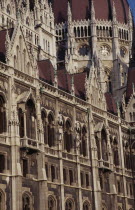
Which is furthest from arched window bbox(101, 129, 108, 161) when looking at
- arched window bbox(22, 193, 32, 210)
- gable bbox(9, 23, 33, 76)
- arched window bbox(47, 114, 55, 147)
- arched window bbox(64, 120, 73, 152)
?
arched window bbox(22, 193, 32, 210)

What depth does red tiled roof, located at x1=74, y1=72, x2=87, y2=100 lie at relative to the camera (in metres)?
59.6

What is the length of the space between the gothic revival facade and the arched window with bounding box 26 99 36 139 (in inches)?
3.6

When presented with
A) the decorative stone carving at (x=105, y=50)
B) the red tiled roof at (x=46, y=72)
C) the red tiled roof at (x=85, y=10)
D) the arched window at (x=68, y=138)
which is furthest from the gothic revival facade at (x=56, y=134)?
the red tiled roof at (x=85, y=10)

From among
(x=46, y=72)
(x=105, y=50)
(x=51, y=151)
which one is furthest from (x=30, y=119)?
(x=105, y=50)

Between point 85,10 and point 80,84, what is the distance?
4876cm

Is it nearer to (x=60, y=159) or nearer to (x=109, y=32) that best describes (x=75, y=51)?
(x=109, y=32)

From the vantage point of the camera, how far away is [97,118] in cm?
5969

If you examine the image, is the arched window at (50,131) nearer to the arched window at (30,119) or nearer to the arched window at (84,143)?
the arched window at (30,119)

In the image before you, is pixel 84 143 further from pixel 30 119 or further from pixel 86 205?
pixel 30 119

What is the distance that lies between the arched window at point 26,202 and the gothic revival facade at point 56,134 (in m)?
0.09

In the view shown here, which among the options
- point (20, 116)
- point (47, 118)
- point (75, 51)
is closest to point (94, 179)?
point (47, 118)

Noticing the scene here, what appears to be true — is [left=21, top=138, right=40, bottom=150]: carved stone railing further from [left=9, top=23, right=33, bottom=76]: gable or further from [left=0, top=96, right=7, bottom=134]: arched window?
[left=9, top=23, right=33, bottom=76]: gable

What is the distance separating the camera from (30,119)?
154 ft

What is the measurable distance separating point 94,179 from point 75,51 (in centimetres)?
4891
